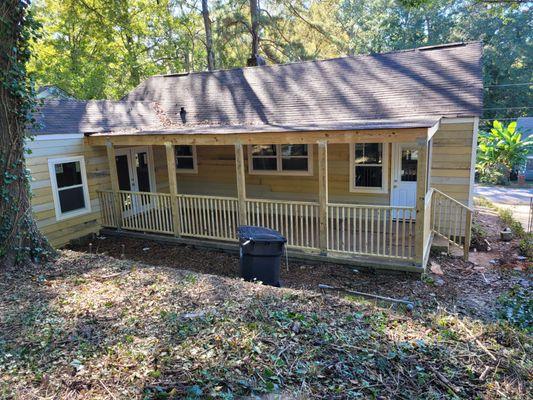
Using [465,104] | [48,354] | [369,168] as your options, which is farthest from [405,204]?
[48,354]

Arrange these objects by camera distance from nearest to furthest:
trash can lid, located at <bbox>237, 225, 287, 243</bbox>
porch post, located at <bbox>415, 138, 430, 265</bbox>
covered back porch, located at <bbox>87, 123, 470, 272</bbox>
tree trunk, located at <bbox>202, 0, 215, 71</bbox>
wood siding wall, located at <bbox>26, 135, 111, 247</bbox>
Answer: porch post, located at <bbox>415, 138, 430, 265</bbox>
trash can lid, located at <bbox>237, 225, 287, 243</bbox>
covered back porch, located at <bbox>87, 123, 470, 272</bbox>
wood siding wall, located at <bbox>26, 135, 111, 247</bbox>
tree trunk, located at <bbox>202, 0, 215, 71</bbox>

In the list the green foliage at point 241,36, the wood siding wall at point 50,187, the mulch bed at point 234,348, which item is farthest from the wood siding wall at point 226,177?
the mulch bed at point 234,348

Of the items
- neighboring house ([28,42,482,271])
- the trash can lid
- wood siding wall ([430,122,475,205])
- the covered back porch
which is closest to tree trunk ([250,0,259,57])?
neighboring house ([28,42,482,271])

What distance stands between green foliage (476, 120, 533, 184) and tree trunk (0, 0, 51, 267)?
64.2 feet

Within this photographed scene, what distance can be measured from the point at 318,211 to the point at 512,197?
1071 cm

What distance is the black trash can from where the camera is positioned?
6566 millimetres

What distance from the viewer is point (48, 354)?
10.9 ft

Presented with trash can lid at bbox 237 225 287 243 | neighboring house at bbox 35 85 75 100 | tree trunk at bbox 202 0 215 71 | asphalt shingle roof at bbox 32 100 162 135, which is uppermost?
tree trunk at bbox 202 0 215 71

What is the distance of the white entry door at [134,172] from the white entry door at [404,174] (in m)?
Answer: 6.66

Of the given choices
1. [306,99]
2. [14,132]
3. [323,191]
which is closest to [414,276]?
[323,191]

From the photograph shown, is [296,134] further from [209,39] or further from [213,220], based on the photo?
[209,39]

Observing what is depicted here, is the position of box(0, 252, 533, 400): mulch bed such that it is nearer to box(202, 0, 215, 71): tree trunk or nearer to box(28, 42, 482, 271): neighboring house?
box(28, 42, 482, 271): neighboring house

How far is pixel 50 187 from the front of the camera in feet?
29.6

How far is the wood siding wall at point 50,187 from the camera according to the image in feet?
28.5
